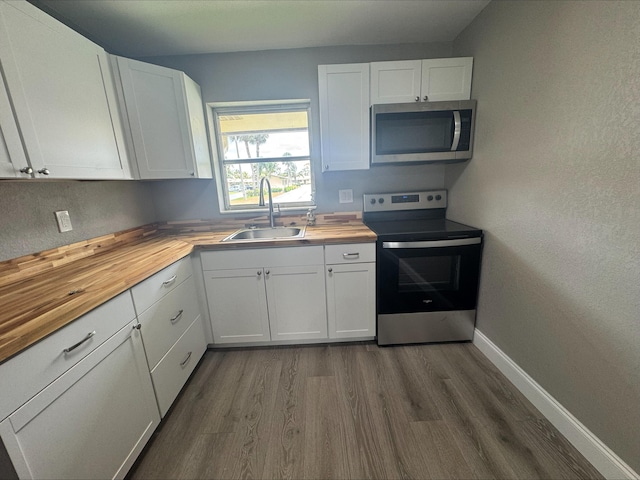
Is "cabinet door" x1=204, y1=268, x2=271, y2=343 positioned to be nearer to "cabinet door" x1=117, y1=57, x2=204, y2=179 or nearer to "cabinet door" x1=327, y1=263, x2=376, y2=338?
"cabinet door" x1=327, y1=263, x2=376, y2=338

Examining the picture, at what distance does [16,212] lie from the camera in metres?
1.25

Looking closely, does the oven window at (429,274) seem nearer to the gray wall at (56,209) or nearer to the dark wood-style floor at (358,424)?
the dark wood-style floor at (358,424)

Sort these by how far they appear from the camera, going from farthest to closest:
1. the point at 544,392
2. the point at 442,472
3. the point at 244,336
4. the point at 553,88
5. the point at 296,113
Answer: the point at 296,113 < the point at 244,336 < the point at 544,392 < the point at 553,88 < the point at 442,472

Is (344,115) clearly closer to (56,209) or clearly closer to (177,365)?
(56,209)

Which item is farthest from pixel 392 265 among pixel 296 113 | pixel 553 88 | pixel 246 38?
pixel 246 38

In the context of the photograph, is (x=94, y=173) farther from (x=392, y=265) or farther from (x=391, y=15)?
(x=391, y=15)

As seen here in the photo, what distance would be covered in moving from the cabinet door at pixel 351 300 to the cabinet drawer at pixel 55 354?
4.09ft

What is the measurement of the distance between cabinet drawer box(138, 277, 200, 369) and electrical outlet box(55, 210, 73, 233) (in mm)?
730

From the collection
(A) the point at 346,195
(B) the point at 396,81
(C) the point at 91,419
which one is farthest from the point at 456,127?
(C) the point at 91,419

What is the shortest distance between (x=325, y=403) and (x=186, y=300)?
1130mm

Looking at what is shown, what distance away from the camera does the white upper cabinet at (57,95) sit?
40.6 inches

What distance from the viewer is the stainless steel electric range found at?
1733 millimetres

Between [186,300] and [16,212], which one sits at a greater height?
[16,212]

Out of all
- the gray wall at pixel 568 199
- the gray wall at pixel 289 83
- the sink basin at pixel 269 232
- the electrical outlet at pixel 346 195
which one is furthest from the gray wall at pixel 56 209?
the gray wall at pixel 568 199
